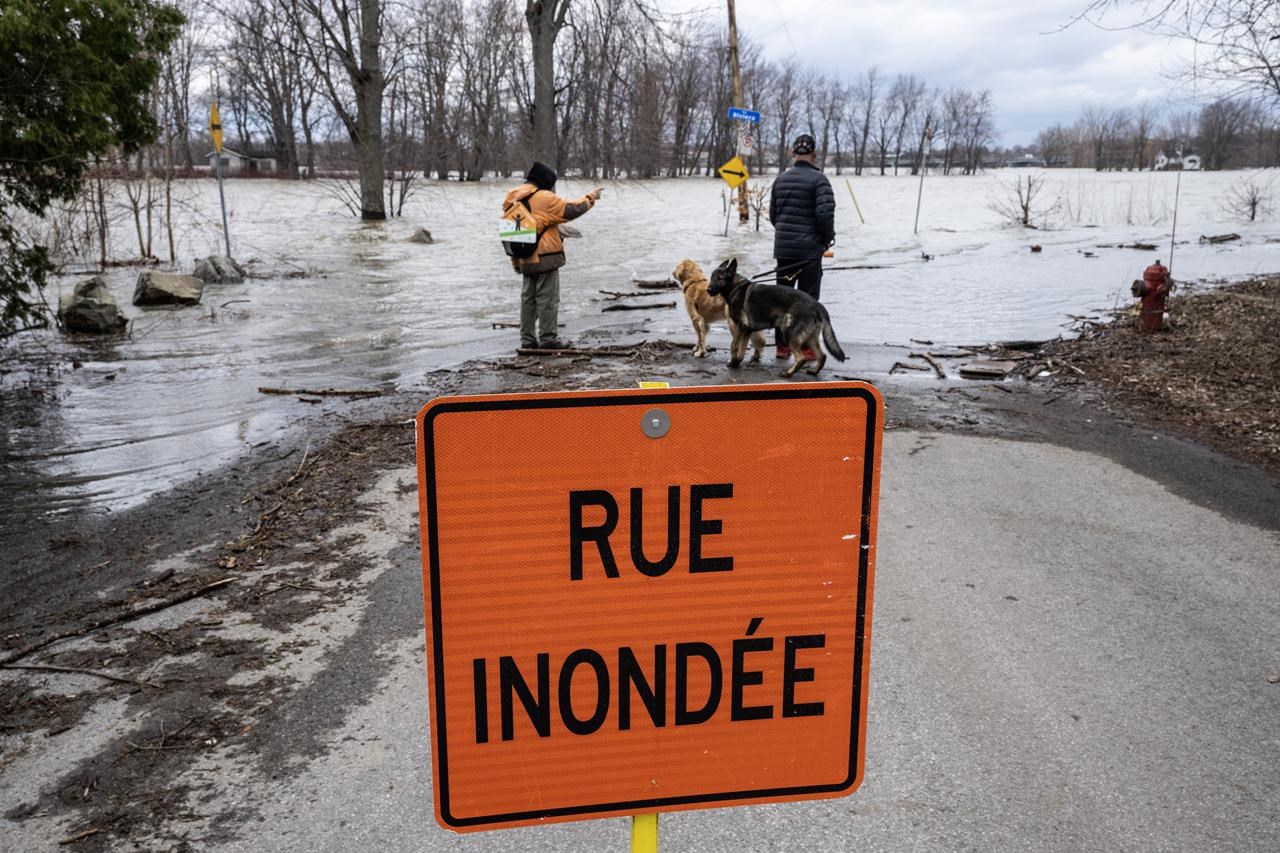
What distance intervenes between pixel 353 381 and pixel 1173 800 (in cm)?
869

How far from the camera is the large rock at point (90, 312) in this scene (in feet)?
43.4

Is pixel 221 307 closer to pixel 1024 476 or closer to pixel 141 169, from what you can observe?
pixel 141 169

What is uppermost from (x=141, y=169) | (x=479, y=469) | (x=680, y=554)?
(x=141, y=169)

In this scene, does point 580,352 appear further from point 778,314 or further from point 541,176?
point 778,314

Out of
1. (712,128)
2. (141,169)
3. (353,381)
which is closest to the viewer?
(353,381)

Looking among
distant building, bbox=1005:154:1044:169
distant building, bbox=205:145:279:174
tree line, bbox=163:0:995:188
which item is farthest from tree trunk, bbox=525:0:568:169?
distant building, bbox=1005:154:1044:169

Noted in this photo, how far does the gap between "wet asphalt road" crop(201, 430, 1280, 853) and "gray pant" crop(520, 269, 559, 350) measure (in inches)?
249

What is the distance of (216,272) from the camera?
18953 mm

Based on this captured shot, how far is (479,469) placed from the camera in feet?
5.43

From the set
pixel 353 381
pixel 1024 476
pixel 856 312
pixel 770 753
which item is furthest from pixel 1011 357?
pixel 770 753

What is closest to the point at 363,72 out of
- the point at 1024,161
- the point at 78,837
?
the point at 78,837

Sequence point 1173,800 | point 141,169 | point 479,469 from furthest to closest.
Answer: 1. point 141,169
2. point 1173,800
3. point 479,469

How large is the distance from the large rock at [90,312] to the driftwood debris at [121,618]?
10335 mm

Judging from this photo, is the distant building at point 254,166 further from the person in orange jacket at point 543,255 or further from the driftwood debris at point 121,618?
the driftwood debris at point 121,618
